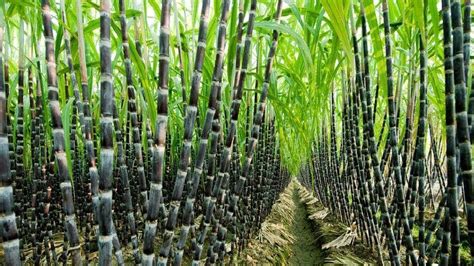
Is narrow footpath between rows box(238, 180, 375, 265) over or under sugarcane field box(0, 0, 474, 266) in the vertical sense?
under

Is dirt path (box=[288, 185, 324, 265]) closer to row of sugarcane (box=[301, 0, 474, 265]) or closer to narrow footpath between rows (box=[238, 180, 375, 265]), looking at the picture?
narrow footpath between rows (box=[238, 180, 375, 265])

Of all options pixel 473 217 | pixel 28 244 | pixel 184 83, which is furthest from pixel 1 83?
pixel 28 244

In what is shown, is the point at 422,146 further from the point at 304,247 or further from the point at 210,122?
the point at 304,247

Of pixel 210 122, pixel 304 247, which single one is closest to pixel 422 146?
pixel 210 122

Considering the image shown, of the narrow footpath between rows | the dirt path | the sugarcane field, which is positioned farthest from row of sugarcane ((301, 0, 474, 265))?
the dirt path

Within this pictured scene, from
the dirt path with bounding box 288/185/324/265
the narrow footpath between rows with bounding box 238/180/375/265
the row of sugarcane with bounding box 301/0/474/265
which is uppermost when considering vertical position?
the row of sugarcane with bounding box 301/0/474/265

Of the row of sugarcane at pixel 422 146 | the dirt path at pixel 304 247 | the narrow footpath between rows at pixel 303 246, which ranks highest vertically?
the row of sugarcane at pixel 422 146

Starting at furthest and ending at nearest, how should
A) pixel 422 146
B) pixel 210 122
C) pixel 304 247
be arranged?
pixel 304 247
pixel 422 146
pixel 210 122

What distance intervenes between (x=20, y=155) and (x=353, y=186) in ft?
4.97

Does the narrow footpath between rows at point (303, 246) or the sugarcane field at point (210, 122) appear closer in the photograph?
the sugarcane field at point (210, 122)

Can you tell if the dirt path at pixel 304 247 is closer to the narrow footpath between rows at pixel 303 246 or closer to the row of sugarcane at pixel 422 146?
the narrow footpath between rows at pixel 303 246

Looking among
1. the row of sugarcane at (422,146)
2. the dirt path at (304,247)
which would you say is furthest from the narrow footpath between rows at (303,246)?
the row of sugarcane at (422,146)

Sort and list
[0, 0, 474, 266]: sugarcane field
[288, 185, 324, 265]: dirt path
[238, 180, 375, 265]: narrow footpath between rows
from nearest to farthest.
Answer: [0, 0, 474, 266]: sugarcane field, [238, 180, 375, 265]: narrow footpath between rows, [288, 185, 324, 265]: dirt path

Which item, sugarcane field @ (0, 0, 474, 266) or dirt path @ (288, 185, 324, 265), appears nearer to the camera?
sugarcane field @ (0, 0, 474, 266)
